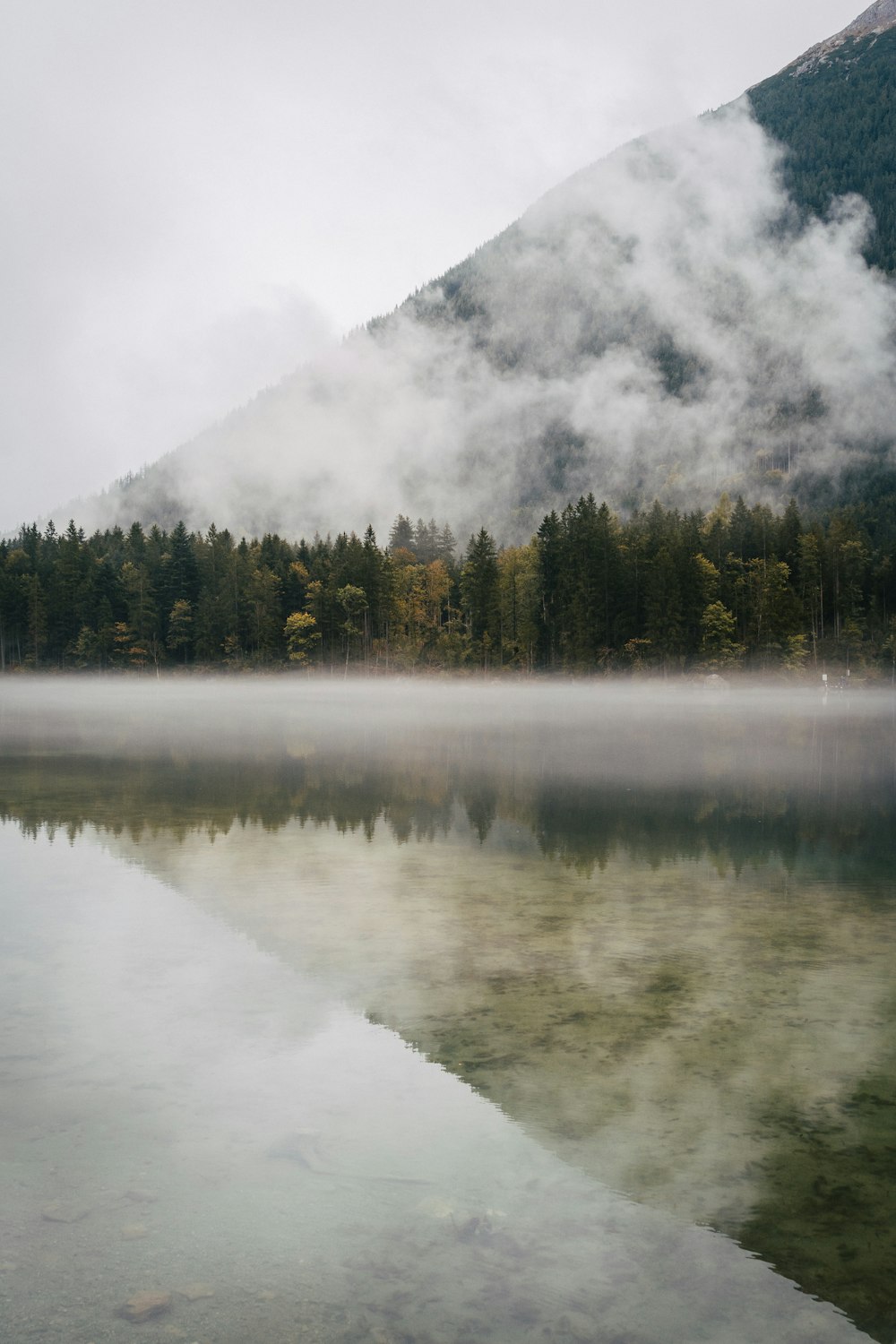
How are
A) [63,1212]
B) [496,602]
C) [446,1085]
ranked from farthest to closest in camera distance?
[496,602] → [446,1085] → [63,1212]

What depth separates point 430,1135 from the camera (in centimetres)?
652

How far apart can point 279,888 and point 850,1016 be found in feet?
23.8

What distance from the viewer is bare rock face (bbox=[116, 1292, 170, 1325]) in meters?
4.73

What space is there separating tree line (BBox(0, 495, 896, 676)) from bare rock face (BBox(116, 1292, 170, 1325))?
11853 centimetres

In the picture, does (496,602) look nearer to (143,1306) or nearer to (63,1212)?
(63,1212)

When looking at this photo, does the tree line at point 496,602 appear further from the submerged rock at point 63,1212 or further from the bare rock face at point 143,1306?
the bare rock face at point 143,1306

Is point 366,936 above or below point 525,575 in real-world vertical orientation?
below

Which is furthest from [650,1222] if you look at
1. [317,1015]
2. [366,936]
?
[366,936]

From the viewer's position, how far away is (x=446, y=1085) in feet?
23.9

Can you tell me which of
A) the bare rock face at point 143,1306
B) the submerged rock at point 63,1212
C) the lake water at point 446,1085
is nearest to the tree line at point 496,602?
the lake water at point 446,1085

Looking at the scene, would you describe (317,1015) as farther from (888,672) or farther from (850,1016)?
(888,672)

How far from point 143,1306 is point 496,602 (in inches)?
5185

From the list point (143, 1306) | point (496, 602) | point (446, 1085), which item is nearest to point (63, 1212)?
point (143, 1306)

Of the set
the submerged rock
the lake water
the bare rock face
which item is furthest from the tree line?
the bare rock face
